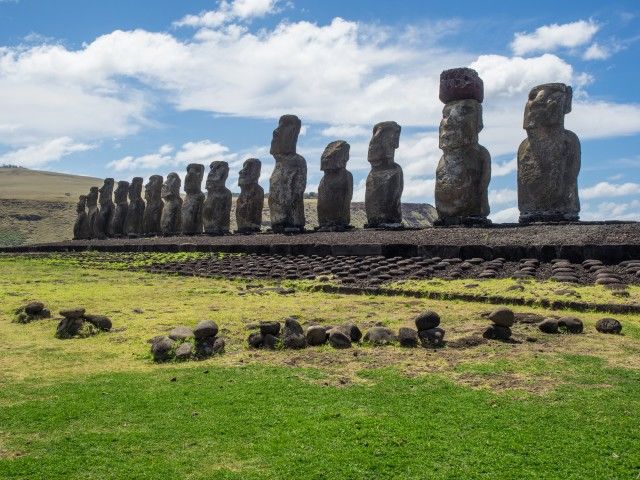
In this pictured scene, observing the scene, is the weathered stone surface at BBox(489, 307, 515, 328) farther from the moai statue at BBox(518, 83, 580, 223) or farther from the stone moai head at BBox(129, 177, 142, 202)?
the stone moai head at BBox(129, 177, 142, 202)

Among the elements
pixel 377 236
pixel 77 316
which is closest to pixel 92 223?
pixel 377 236

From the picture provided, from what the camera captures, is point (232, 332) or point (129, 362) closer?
point (129, 362)

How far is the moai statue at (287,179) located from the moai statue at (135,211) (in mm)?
13622

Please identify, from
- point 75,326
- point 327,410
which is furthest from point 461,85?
point 327,410

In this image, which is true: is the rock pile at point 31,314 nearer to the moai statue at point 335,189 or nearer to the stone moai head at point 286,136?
the moai statue at point 335,189

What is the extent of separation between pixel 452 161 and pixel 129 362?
1196 centimetres

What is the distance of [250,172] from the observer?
83.4 feet

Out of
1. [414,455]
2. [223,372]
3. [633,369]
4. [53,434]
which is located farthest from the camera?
[223,372]

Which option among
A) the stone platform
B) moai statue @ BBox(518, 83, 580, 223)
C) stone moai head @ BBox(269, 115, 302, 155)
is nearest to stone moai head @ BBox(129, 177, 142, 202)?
stone moai head @ BBox(269, 115, 302, 155)

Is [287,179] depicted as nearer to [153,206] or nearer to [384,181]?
[384,181]

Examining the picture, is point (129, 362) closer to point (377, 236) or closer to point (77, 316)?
point (77, 316)

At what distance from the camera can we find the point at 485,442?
3.88m

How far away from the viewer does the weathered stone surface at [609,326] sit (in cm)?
672

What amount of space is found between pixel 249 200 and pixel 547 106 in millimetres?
12962
